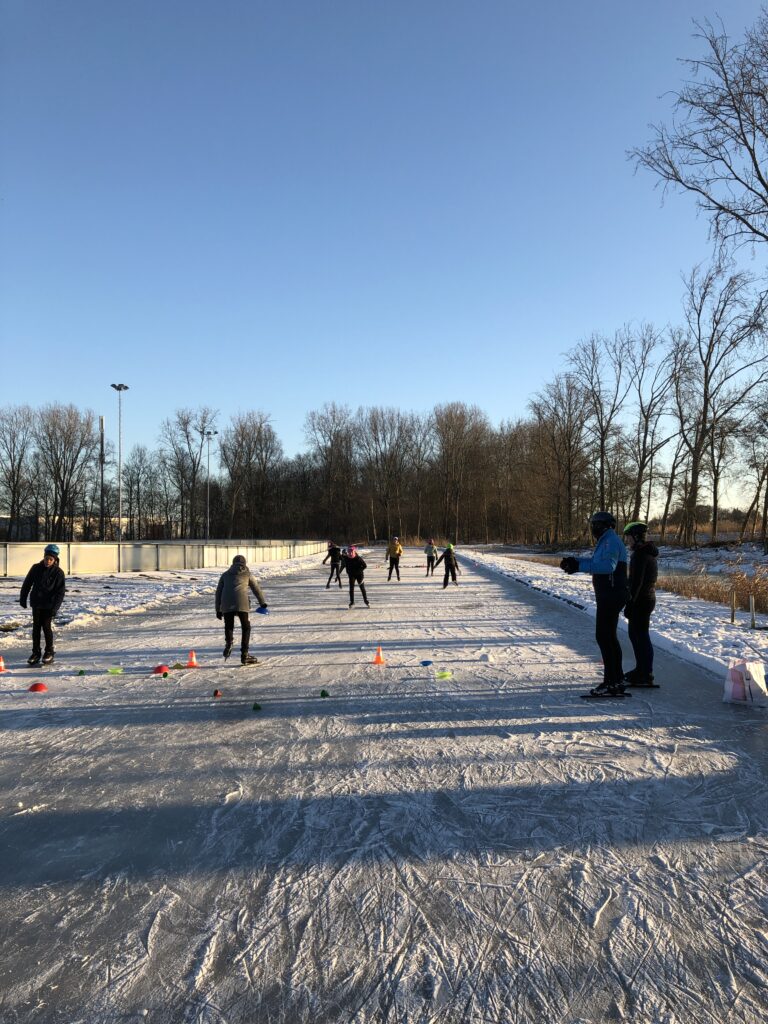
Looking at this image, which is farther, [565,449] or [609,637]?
[565,449]

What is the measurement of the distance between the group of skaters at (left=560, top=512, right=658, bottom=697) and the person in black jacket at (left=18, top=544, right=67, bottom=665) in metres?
6.65

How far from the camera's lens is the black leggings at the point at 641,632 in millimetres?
7699

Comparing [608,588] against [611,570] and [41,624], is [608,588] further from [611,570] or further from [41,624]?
[41,624]

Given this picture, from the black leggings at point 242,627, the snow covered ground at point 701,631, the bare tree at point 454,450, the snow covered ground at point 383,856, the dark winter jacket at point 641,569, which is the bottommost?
the snow covered ground at point 701,631

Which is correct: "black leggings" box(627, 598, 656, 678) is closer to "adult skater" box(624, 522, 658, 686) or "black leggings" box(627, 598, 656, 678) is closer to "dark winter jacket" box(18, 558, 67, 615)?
"adult skater" box(624, 522, 658, 686)

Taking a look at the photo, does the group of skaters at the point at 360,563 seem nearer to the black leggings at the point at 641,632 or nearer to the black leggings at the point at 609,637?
the black leggings at the point at 641,632

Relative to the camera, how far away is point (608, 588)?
7.01 metres

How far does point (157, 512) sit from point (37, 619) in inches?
3157

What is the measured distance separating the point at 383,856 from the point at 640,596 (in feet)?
17.1

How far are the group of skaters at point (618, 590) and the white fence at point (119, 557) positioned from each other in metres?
24.4

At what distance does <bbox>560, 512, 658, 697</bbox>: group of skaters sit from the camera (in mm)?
6980

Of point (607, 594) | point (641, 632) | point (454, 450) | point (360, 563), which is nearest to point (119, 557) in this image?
point (360, 563)

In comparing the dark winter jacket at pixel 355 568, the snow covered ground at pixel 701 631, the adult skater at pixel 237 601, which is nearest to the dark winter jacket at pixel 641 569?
the snow covered ground at pixel 701 631

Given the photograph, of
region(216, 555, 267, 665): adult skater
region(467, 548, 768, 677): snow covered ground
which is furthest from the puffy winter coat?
region(216, 555, 267, 665): adult skater
